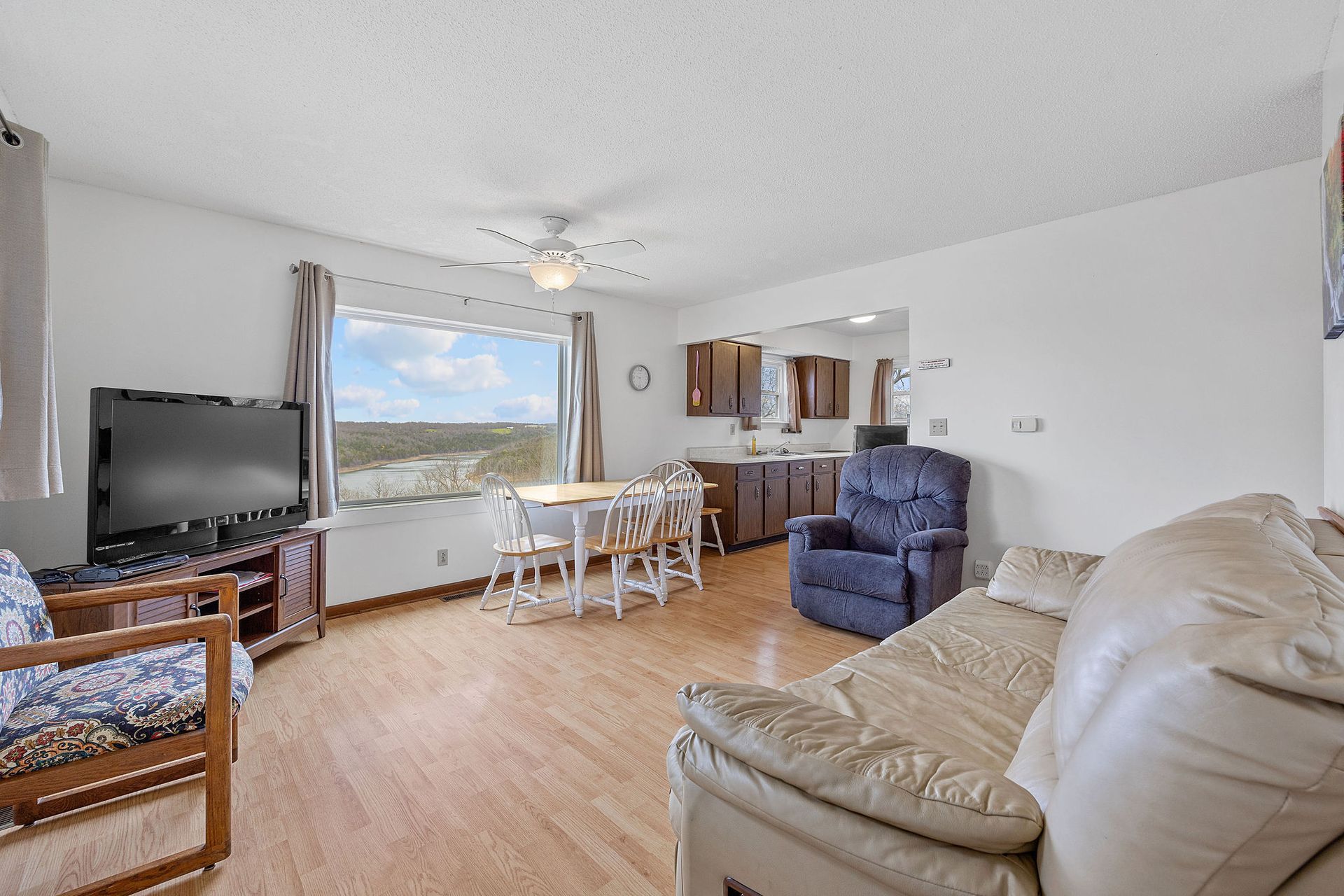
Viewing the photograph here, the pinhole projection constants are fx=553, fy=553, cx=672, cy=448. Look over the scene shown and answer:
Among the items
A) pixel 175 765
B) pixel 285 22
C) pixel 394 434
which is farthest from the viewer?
pixel 394 434

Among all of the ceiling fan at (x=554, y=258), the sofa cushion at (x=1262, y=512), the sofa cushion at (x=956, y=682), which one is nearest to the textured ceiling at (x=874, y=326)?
the ceiling fan at (x=554, y=258)

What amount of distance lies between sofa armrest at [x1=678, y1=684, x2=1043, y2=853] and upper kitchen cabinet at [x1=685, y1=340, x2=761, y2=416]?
4.74 m

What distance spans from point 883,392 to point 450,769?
651cm

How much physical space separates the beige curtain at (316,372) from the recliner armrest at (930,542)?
343 centimetres

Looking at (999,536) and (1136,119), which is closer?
(1136,119)

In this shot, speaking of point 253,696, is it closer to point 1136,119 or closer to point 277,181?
point 277,181

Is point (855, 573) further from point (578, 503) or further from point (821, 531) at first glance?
point (578, 503)

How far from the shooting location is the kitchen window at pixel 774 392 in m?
6.95

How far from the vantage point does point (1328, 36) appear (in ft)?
5.71

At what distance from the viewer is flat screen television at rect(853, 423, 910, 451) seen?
4742 mm

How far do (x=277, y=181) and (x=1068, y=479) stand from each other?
4.57 metres

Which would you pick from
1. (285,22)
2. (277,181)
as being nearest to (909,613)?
(285,22)

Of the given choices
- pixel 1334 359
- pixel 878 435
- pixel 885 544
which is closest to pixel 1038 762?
pixel 1334 359

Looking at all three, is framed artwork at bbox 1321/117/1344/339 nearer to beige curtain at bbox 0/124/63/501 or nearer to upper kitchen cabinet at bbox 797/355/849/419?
beige curtain at bbox 0/124/63/501
